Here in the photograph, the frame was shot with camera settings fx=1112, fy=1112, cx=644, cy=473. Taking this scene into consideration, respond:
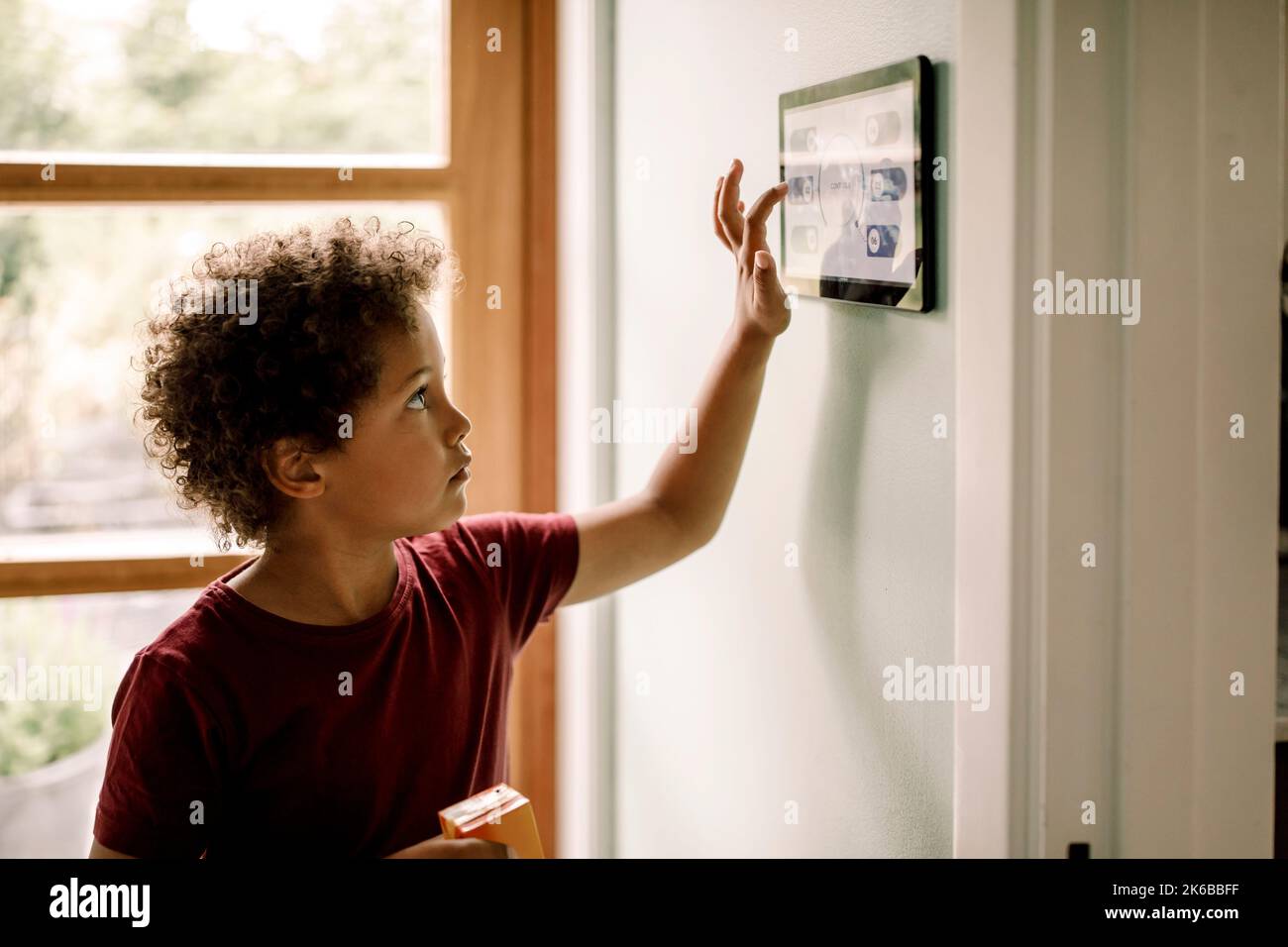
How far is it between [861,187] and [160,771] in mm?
690

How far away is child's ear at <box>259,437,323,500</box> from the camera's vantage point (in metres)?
0.95

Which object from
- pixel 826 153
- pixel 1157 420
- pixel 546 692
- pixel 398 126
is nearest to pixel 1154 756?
pixel 1157 420

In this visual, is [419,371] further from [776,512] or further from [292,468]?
[776,512]

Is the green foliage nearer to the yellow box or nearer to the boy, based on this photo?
the boy

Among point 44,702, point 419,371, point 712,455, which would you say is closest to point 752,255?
point 712,455

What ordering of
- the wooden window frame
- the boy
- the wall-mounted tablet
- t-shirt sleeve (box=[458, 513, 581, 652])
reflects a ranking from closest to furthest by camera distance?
the wall-mounted tablet, the boy, t-shirt sleeve (box=[458, 513, 581, 652]), the wooden window frame

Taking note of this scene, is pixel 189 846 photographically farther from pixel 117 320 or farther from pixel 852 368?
pixel 117 320

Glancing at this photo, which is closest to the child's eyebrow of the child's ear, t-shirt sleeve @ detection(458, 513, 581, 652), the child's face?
the child's face

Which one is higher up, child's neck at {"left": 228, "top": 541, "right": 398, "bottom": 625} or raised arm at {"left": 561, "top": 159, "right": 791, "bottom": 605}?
raised arm at {"left": 561, "top": 159, "right": 791, "bottom": 605}

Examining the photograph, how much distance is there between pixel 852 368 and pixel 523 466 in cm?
72

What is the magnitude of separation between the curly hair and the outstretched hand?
268 millimetres

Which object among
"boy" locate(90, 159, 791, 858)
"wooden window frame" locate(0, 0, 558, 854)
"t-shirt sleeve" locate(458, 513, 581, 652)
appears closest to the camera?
"boy" locate(90, 159, 791, 858)

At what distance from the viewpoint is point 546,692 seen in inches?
61.8

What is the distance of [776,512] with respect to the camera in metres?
1.05
